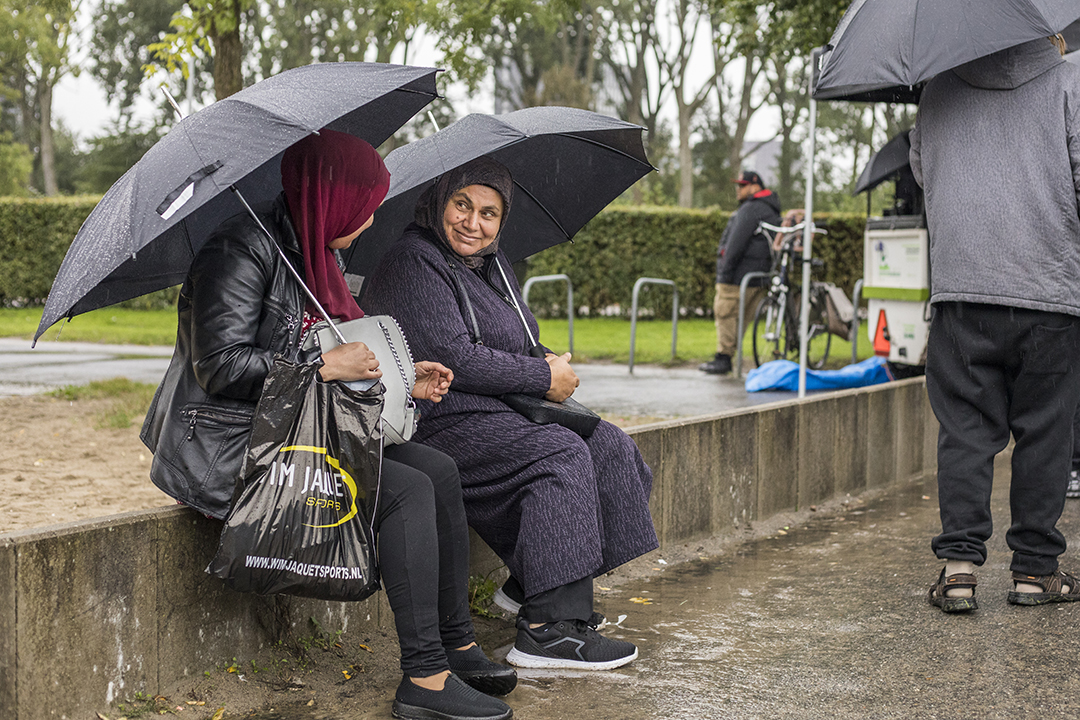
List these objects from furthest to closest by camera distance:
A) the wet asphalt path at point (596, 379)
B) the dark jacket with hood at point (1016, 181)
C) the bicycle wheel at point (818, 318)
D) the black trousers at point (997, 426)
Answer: the bicycle wheel at point (818, 318) < the wet asphalt path at point (596, 379) < the black trousers at point (997, 426) < the dark jacket with hood at point (1016, 181)

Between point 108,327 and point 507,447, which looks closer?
point 507,447

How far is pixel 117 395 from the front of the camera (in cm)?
927

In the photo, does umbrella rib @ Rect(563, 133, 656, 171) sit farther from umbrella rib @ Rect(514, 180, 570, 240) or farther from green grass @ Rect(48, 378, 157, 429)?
green grass @ Rect(48, 378, 157, 429)

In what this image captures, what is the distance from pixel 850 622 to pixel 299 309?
2.29m

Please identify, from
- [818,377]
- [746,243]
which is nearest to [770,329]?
[746,243]

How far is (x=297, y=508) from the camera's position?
310cm

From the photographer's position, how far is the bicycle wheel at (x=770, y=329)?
39.3 ft

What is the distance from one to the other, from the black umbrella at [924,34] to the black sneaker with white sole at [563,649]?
216 centimetres

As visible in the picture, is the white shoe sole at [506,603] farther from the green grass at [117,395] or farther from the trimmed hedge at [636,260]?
the trimmed hedge at [636,260]

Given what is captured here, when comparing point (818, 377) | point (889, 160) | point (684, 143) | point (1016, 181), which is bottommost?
point (818, 377)

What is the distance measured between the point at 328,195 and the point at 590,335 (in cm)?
1379

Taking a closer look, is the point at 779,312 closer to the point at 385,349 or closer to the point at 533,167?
the point at 533,167

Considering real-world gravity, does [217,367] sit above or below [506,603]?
above

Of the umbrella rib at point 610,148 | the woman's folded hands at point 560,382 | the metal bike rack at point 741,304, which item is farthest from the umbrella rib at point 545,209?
the metal bike rack at point 741,304
